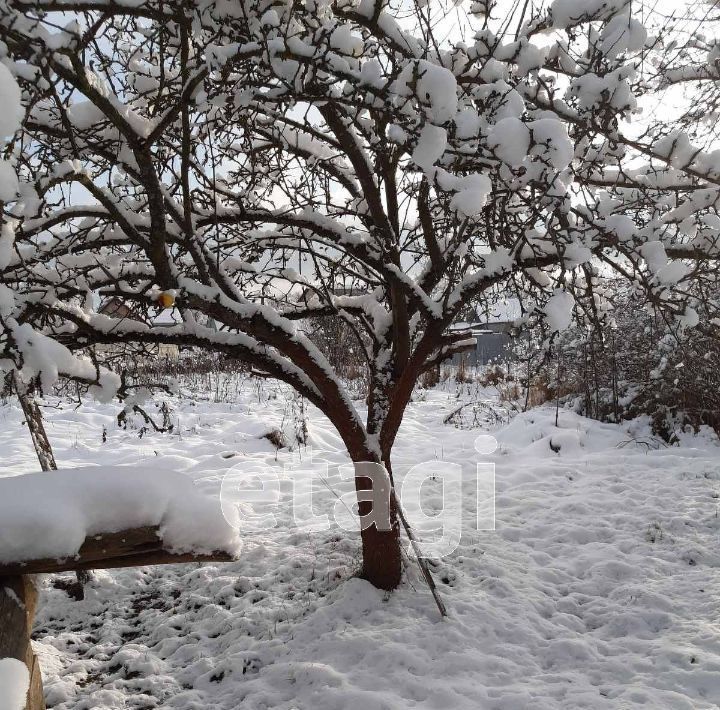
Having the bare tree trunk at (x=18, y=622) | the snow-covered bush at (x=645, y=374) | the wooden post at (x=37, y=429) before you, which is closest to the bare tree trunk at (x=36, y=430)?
the wooden post at (x=37, y=429)

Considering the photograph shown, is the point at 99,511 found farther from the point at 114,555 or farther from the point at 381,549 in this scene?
the point at 381,549

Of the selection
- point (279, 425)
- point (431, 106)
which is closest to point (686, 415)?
point (279, 425)

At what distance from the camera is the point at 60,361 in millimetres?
2234

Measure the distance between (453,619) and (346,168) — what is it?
130 inches

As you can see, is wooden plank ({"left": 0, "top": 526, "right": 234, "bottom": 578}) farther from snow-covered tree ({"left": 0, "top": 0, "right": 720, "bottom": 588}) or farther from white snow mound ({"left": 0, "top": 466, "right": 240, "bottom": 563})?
snow-covered tree ({"left": 0, "top": 0, "right": 720, "bottom": 588})

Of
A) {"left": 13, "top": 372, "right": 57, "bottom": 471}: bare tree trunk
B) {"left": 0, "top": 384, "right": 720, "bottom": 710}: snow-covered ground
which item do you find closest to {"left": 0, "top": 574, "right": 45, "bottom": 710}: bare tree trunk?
{"left": 0, "top": 384, "right": 720, "bottom": 710}: snow-covered ground

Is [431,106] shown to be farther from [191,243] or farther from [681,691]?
[681,691]

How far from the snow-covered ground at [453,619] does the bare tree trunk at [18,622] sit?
1.51 meters

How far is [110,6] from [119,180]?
1.95 m

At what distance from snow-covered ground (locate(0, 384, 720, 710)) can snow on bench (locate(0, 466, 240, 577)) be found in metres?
1.56

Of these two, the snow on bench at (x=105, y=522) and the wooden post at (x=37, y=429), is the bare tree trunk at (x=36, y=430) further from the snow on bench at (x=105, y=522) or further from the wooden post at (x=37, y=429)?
the snow on bench at (x=105, y=522)

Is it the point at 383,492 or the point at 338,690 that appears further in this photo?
the point at 383,492

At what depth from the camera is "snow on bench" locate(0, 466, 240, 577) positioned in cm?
121

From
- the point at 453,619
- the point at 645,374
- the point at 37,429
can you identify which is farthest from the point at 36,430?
the point at 645,374
